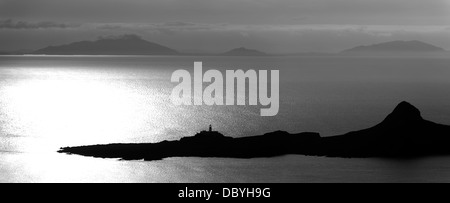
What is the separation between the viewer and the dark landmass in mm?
53656

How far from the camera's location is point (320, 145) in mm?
54438

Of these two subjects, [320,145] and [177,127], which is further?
[177,127]

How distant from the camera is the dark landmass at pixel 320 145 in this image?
53656mm

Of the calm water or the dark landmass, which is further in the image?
the dark landmass

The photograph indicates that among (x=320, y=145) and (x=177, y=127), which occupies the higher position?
(x=177, y=127)

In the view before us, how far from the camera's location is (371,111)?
317ft

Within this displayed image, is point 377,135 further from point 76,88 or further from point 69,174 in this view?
point 76,88

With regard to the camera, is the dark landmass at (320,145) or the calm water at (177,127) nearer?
the calm water at (177,127)
